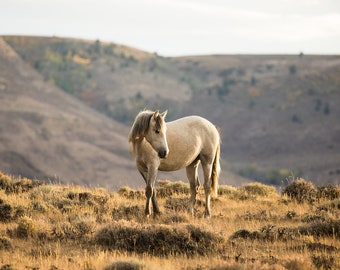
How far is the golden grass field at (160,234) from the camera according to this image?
9.59m

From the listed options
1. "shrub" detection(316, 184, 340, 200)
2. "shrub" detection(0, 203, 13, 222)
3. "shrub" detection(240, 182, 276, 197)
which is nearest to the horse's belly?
"shrub" detection(0, 203, 13, 222)

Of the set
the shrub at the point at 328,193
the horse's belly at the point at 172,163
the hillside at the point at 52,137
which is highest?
the horse's belly at the point at 172,163

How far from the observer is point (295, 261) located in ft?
30.6

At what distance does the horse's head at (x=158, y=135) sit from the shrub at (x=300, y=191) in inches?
192

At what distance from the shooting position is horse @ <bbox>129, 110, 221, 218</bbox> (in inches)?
515

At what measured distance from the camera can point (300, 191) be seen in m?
16.8

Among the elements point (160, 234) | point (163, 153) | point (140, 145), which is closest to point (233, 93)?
point (140, 145)

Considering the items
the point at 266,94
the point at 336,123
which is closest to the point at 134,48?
the point at 266,94

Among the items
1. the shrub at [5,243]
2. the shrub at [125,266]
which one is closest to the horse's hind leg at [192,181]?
the shrub at [5,243]

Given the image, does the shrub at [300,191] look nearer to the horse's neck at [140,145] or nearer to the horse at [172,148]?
the horse at [172,148]

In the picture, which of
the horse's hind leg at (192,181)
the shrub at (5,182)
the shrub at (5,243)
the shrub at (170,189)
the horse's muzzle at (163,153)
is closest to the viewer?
the shrub at (5,243)

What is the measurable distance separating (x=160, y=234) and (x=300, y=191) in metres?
7.00

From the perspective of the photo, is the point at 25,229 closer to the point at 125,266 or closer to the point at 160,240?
the point at 160,240

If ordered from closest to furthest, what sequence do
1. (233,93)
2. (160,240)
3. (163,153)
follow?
(160,240), (163,153), (233,93)
